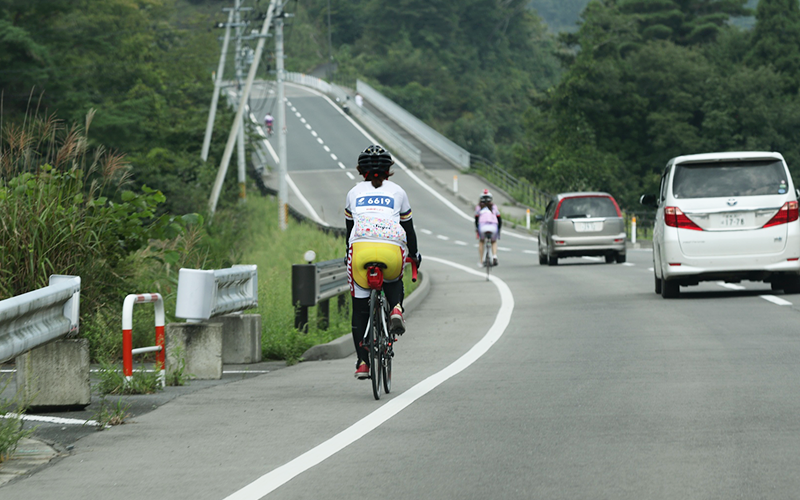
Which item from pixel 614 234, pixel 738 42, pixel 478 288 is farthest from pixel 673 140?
pixel 478 288

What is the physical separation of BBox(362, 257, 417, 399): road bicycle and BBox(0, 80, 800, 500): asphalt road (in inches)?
8.9

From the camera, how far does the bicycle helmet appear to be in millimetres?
8977

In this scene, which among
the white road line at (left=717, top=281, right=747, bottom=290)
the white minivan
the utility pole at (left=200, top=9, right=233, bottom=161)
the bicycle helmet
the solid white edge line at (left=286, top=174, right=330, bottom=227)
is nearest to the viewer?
the bicycle helmet

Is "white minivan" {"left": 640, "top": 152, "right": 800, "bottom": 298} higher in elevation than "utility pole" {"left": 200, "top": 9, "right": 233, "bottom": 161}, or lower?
lower

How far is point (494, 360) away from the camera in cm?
1120

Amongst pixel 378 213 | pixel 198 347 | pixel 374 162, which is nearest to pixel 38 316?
pixel 378 213

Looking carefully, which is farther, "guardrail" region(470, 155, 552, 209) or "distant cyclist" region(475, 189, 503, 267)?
"guardrail" region(470, 155, 552, 209)

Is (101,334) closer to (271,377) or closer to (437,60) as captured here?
(271,377)

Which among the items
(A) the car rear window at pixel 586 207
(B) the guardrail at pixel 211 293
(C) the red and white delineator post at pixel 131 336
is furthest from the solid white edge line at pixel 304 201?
(C) the red and white delineator post at pixel 131 336

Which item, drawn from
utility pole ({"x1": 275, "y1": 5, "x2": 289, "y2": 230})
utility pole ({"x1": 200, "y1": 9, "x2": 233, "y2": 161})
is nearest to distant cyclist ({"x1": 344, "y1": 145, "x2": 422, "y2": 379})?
utility pole ({"x1": 275, "y1": 5, "x2": 289, "y2": 230})

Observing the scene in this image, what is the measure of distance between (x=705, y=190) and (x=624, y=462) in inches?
419

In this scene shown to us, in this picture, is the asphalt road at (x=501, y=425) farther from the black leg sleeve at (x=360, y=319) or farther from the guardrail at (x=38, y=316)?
the guardrail at (x=38, y=316)

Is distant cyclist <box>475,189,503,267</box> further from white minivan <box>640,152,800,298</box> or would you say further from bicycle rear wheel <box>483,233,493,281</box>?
white minivan <box>640,152,800,298</box>

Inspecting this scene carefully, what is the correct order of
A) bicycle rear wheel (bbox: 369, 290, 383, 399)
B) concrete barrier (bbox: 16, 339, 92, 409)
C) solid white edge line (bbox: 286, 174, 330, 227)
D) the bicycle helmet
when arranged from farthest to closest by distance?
solid white edge line (bbox: 286, 174, 330, 227), the bicycle helmet, bicycle rear wheel (bbox: 369, 290, 383, 399), concrete barrier (bbox: 16, 339, 92, 409)
